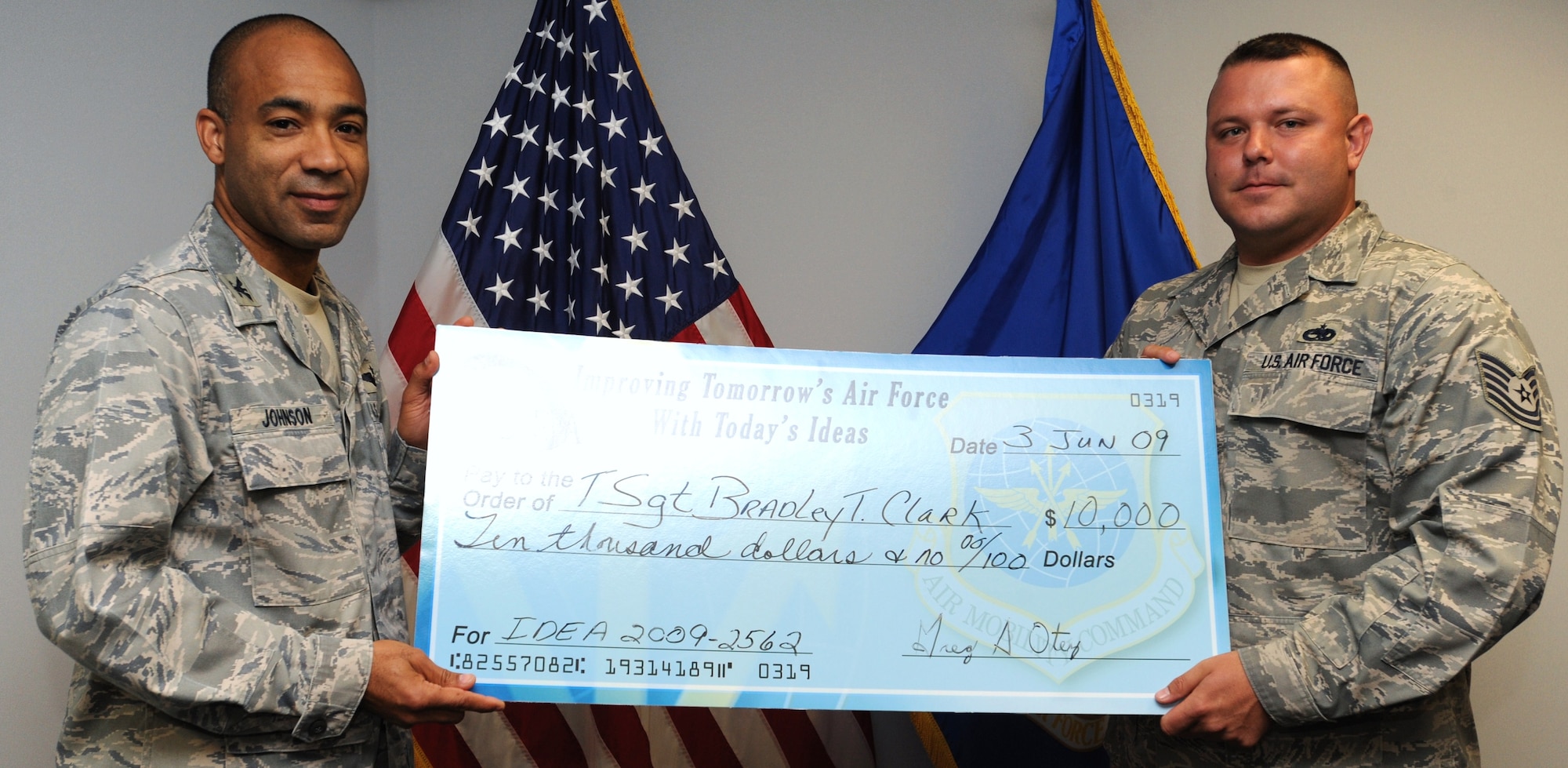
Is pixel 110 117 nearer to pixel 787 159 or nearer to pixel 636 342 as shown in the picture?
pixel 636 342

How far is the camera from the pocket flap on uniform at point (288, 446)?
1.58 meters

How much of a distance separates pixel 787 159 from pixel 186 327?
1867 millimetres

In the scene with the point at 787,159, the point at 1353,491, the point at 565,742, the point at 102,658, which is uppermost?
the point at 787,159

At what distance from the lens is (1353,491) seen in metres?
1.76

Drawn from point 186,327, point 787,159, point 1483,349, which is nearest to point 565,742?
point 186,327

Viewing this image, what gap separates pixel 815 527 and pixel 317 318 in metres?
0.98

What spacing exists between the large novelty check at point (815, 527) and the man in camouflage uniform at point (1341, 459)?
15 centimetres

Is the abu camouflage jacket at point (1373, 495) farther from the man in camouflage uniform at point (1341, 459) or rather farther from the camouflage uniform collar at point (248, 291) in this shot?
the camouflage uniform collar at point (248, 291)

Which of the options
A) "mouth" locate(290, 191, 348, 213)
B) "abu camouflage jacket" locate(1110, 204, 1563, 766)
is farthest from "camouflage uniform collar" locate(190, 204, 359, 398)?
"abu camouflage jacket" locate(1110, 204, 1563, 766)

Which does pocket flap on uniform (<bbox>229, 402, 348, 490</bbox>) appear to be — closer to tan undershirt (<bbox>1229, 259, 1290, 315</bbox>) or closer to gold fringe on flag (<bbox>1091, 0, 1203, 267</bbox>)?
tan undershirt (<bbox>1229, 259, 1290, 315</bbox>)

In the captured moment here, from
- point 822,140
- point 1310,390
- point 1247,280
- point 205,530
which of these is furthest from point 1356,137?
point 205,530

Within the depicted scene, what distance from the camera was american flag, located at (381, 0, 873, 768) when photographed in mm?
2670

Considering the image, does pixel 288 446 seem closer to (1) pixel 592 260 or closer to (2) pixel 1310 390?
(1) pixel 592 260

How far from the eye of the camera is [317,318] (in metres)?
1.87
